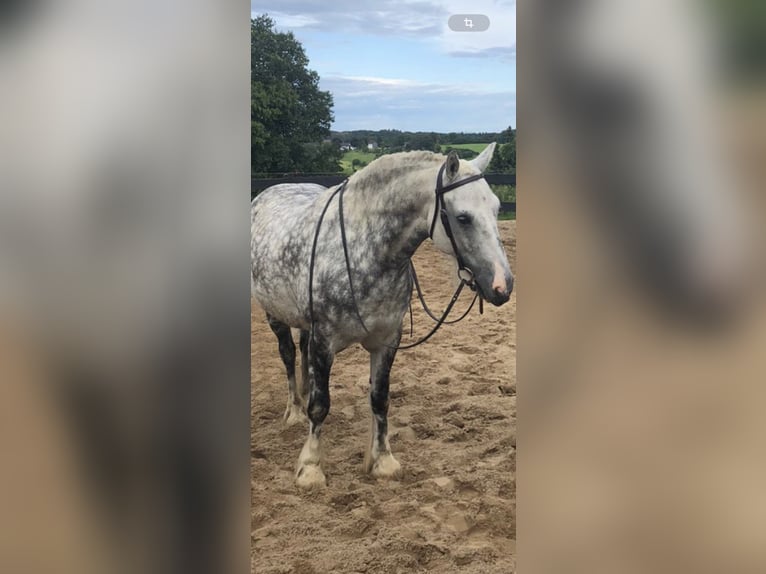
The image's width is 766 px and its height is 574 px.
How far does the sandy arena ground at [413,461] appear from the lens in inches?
62.9

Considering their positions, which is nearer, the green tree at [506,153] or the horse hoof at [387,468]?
the green tree at [506,153]

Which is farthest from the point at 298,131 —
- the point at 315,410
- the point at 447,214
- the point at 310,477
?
the point at 310,477

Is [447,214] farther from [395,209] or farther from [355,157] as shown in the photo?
[355,157]

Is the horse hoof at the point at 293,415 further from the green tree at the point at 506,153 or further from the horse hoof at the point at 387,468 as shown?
the green tree at the point at 506,153

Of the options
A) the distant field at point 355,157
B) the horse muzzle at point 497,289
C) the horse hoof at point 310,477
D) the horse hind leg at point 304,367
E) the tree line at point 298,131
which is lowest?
the horse hoof at point 310,477

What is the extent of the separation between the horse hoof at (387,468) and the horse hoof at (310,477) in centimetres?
14

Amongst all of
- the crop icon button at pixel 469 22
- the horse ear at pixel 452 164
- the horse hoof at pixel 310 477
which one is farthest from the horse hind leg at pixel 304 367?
the crop icon button at pixel 469 22

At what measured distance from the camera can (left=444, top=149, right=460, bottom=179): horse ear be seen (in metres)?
1.56

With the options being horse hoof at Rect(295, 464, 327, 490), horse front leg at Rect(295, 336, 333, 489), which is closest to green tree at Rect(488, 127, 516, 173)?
horse front leg at Rect(295, 336, 333, 489)
